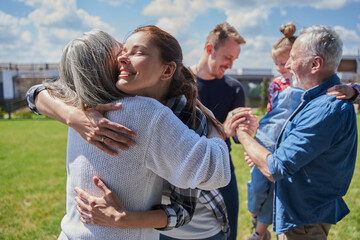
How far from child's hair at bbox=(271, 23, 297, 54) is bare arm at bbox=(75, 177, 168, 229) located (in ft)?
8.31

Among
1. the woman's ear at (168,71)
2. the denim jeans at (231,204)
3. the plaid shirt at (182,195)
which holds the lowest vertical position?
the denim jeans at (231,204)

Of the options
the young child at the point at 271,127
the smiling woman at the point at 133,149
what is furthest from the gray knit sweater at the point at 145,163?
the young child at the point at 271,127

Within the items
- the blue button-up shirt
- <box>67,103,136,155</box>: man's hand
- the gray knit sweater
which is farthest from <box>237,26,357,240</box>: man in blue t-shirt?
<box>67,103,136,155</box>: man's hand

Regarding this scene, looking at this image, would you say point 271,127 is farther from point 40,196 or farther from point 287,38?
point 40,196

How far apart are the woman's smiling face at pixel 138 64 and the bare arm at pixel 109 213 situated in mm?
440

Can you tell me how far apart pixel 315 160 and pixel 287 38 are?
65.9 inches

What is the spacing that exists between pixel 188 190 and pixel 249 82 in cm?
4290

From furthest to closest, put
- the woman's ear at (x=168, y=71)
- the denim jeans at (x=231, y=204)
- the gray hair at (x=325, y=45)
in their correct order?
the denim jeans at (x=231, y=204) → the gray hair at (x=325, y=45) → the woman's ear at (x=168, y=71)

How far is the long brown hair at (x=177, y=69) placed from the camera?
1.38 m

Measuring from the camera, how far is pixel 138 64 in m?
1.31

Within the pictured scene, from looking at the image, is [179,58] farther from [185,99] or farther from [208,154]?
[208,154]

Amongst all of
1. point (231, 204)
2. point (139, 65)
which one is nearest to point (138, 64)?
point (139, 65)

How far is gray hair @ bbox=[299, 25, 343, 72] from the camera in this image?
2.00 meters

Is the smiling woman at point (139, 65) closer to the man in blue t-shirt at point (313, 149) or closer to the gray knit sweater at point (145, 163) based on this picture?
the gray knit sweater at point (145, 163)
